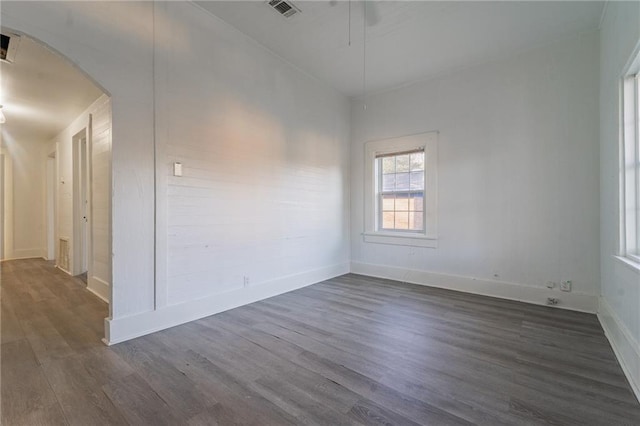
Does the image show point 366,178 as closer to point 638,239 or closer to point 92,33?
point 638,239

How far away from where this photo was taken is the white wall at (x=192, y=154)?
95.8 inches

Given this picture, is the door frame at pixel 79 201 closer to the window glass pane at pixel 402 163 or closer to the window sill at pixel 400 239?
the window sill at pixel 400 239

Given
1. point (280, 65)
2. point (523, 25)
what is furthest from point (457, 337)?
point (280, 65)

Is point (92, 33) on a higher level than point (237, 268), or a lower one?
higher

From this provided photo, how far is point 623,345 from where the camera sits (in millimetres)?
2123

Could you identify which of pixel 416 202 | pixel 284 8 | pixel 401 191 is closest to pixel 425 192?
pixel 416 202

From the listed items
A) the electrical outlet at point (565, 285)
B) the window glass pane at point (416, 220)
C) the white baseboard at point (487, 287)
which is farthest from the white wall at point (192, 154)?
the electrical outlet at point (565, 285)

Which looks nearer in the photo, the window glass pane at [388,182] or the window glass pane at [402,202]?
the window glass pane at [402,202]

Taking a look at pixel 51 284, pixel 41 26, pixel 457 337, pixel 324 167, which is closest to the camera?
pixel 41 26

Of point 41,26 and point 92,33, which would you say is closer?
point 41,26

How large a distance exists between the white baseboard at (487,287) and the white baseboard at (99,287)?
3.74 m

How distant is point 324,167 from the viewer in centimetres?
477

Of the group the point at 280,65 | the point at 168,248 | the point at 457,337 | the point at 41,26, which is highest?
the point at 280,65

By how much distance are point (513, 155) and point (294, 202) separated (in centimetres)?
299
